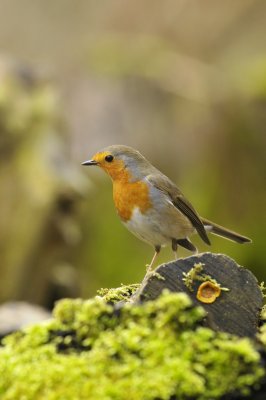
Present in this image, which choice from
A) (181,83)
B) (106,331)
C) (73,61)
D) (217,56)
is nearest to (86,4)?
(73,61)

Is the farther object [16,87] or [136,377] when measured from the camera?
[16,87]

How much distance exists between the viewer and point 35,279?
9.31 m

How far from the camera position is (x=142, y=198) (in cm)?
424

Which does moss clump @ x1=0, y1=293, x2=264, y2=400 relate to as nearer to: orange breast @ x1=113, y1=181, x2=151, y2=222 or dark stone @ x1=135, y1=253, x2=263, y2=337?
dark stone @ x1=135, y1=253, x2=263, y2=337

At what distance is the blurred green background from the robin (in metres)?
4.39

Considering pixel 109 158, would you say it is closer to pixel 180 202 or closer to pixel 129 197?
pixel 129 197

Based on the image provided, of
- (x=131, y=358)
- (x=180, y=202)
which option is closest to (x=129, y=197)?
(x=180, y=202)

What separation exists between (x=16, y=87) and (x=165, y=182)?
5.30 m

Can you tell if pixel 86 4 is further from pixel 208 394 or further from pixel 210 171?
pixel 208 394

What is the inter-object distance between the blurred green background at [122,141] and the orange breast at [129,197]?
14.6ft

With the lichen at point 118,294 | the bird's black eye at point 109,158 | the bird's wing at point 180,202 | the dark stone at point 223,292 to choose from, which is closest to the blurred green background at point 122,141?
the bird's wing at point 180,202

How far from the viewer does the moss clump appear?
2260 mm

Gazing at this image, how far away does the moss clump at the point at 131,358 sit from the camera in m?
2.26

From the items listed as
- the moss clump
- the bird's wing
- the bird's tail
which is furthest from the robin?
the moss clump
